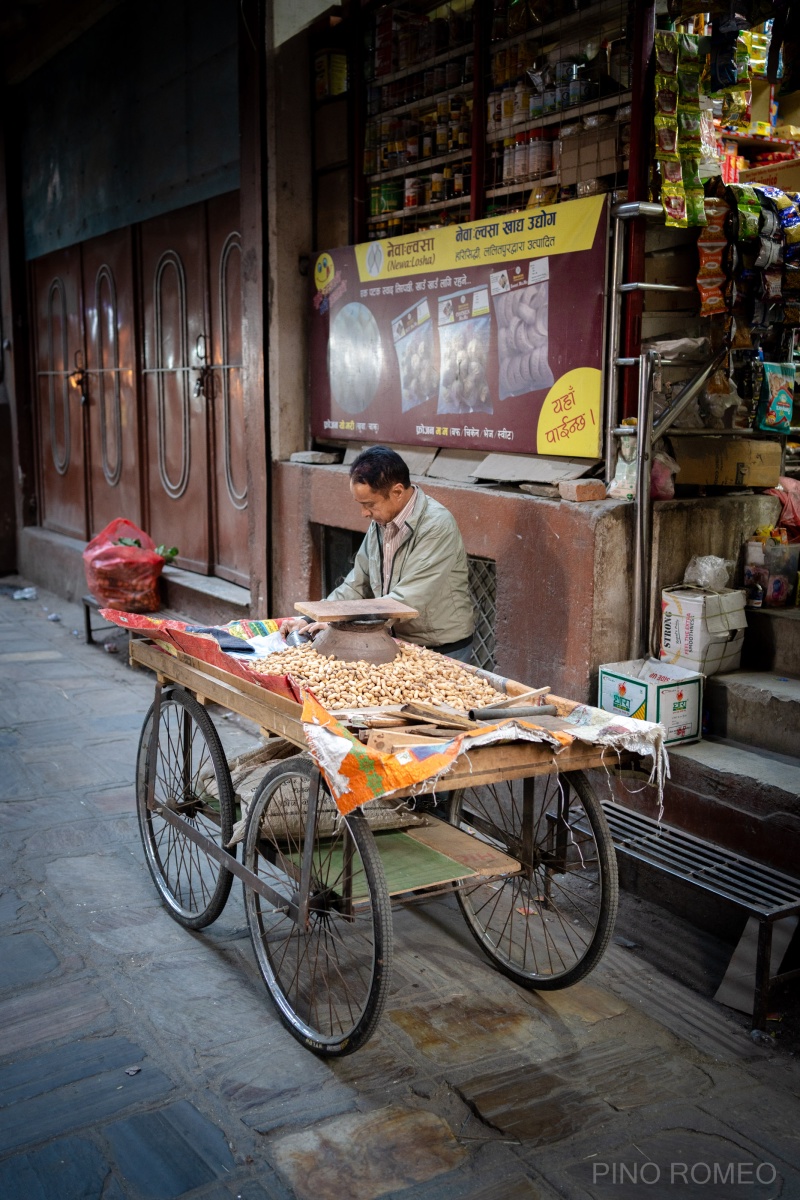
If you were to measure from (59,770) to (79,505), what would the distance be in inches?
241

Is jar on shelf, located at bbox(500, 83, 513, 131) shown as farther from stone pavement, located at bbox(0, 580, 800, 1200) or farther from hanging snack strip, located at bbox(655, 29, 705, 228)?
stone pavement, located at bbox(0, 580, 800, 1200)

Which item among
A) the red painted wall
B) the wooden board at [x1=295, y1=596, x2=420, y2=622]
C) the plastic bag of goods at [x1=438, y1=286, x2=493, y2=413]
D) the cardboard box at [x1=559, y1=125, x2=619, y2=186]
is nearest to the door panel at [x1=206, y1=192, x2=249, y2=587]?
the plastic bag of goods at [x1=438, y1=286, x2=493, y2=413]

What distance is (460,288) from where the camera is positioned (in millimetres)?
5727

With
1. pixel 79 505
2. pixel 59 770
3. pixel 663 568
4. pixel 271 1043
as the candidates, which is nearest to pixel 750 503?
pixel 663 568

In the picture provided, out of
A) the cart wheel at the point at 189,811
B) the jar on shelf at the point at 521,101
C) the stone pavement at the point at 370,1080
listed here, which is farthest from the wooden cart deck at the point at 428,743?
the jar on shelf at the point at 521,101

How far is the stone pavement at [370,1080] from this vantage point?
2992mm

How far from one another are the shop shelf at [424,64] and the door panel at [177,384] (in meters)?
2.62

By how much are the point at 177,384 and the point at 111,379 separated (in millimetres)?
1729

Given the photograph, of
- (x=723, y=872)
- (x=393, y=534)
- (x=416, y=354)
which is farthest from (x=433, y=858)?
(x=416, y=354)

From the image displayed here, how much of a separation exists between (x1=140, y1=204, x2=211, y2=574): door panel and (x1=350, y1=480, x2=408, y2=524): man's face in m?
4.61

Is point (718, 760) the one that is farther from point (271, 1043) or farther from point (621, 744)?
point (271, 1043)

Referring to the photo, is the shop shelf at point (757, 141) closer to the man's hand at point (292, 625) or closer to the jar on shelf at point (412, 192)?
the jar on shelf at point (412, 192)

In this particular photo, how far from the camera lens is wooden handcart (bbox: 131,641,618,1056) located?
3311 mm

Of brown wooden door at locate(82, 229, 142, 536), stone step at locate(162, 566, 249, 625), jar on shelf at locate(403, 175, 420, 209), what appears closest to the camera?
jar on shelf at locate(403, 175, 420, 209)
